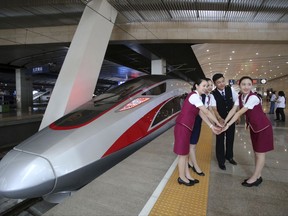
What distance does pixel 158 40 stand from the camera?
37.3ft

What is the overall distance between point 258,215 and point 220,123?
141cm

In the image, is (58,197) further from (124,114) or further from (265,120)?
(265,120)

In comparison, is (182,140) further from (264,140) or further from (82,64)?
(82,64)

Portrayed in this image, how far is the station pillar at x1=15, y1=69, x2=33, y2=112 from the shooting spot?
82.9 ft

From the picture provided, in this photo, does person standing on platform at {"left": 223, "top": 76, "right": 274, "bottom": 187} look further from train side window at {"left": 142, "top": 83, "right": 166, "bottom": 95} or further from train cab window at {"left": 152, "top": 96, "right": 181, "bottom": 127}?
train side window at {"left": 142, "top": 83, "right": 166, "bottom": 95}

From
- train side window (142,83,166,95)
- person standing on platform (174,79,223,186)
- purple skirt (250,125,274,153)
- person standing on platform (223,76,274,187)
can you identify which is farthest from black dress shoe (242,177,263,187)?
train side window (142,83,166,95)

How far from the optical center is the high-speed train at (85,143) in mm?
3148

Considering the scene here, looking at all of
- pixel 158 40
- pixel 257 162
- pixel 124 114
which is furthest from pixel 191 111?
pixel 158 40

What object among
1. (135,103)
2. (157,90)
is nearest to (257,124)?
(135,103)

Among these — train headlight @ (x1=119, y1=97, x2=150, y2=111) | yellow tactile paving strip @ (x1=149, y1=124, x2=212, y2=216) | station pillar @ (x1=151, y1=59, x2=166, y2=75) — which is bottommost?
yellow tactile paving strip @ (x1=149, y1=124, x2=212, y2=216)

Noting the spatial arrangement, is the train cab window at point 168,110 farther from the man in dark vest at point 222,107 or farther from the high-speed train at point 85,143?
the man in dark vest at point 222,107

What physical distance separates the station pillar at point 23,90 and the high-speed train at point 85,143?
2294cm

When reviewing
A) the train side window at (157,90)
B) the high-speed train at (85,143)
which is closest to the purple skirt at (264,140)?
the high-speed train at (85,143)

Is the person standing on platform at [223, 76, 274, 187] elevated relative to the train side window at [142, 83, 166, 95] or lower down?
lower down
